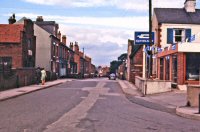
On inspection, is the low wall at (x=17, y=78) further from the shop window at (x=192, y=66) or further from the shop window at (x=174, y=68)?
the shop window at (x=192, y=66)

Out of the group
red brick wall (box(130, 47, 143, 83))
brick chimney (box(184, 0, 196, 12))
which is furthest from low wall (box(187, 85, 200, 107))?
red brick wall (box(130, 47, 143, 83))

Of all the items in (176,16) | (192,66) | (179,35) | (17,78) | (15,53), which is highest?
(176,16)

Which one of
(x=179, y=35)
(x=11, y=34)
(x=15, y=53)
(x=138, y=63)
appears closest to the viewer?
(x=179, y=35)

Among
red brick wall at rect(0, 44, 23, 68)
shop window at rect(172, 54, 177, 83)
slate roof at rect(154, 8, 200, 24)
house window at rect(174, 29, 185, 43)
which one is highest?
slate roof at rect(154, 8, 200, 24)

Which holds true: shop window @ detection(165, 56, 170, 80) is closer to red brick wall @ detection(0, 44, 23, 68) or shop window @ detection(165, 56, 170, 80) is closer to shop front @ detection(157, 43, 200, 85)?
shop front @ detection(157, 43, 200, 85)

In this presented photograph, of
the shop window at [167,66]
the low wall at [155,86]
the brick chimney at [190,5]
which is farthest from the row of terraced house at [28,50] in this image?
the brick chimney at [190,5]

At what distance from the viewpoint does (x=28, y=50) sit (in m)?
58.8

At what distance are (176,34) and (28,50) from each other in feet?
68.8

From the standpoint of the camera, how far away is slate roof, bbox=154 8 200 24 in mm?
46844

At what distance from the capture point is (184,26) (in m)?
46.5

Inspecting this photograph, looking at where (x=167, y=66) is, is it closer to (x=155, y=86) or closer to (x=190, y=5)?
(x=155, y=86)

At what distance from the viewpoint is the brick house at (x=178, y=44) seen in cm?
3612

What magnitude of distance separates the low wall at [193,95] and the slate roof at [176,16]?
24.1 meters

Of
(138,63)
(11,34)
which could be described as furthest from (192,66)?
(11,34)
